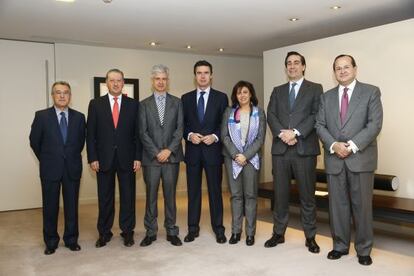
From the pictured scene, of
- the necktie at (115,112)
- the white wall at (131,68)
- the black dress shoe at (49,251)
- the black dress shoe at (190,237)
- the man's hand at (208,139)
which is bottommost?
the black dress shoe at (49,251)

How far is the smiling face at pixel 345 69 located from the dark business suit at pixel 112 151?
188cm

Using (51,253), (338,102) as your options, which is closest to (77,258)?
(51,253)

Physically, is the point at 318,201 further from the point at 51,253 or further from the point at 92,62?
the point at 92,62

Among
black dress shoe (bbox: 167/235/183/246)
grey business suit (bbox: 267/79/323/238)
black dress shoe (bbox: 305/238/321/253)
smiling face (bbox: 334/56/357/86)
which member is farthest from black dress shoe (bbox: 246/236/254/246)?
smiling face (bbox: 334/56/357/86)

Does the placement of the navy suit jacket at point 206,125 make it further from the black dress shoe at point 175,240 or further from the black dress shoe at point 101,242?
the black dress shoe at point 101,242

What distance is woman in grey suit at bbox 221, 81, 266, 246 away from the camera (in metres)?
4.04

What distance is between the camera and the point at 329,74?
5.27 meters

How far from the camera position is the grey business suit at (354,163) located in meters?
3.49

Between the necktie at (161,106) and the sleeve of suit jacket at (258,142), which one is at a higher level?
the necktie at (161,106)

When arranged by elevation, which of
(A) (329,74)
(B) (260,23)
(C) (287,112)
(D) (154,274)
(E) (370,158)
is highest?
(B) (260,23)

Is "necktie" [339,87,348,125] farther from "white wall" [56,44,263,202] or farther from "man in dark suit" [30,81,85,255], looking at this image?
"white wall" [56,44,263,202]

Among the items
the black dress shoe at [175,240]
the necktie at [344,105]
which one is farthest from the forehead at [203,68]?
the black dress shoe at [175,240]

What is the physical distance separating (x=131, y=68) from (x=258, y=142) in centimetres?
352

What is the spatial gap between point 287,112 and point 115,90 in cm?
161
